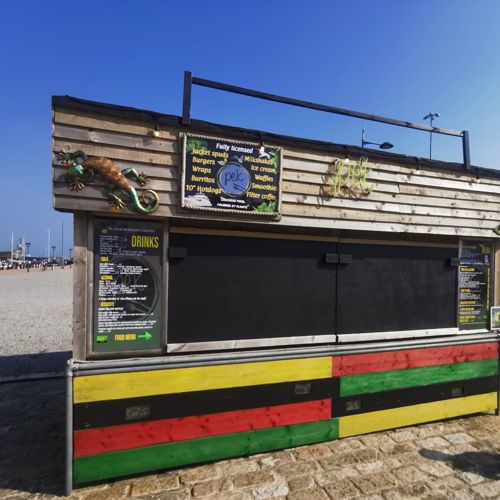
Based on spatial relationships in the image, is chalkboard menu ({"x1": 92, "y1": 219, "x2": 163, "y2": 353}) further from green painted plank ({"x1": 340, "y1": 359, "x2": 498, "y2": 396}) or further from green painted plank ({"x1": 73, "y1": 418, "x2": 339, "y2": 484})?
green painted plank ({"x1": 340, "y1": 359, "x2": 498, "y2": 396})

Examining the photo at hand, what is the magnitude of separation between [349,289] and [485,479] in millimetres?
2564

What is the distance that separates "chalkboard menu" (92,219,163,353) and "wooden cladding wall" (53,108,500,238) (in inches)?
12.3

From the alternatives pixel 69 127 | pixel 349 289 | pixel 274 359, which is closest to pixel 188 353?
pixel 274 359

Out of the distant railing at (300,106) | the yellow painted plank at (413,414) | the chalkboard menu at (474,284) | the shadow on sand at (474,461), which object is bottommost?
the shadow on sand at (474,461)

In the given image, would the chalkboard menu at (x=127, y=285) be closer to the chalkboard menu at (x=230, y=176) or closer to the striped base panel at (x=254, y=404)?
the striped base panel at (x=254, y=404)

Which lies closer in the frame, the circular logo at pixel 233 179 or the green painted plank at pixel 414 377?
the circular logo at pixel 233 179

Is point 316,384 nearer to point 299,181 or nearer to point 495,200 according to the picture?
point 299,181

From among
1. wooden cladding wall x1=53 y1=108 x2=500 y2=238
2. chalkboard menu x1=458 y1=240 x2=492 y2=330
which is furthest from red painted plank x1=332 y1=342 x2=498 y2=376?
wooden cladding wall x1=53 y1=108 x2=500 y2=238

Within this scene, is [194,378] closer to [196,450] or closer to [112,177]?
[196,450]

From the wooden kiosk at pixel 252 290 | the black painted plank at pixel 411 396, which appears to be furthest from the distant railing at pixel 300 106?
the black painted plank at pixel 411 396

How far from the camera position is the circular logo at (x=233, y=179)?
4.23 meters

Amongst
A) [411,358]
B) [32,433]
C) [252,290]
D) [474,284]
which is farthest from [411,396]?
[32,433]

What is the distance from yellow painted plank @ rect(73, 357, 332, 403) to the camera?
3.72 meters

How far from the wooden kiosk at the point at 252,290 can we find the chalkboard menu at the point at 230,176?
17 millimetres
